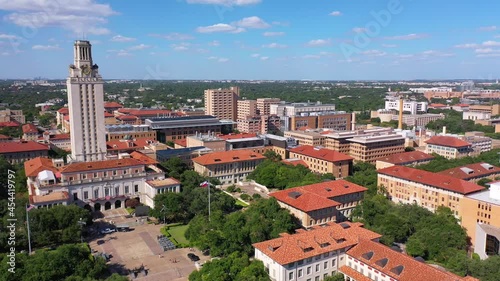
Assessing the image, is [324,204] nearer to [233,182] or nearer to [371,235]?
[371,235]

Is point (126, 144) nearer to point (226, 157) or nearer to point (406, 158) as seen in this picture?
point (226, 157)

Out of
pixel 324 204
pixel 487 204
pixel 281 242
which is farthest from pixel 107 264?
pixel 487 204

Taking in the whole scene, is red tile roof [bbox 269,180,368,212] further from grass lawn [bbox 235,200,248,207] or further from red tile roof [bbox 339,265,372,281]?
red tile roof [bbox 339,265,372,281]

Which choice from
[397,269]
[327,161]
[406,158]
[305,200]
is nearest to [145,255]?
[305,200]

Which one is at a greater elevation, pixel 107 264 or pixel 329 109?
pixel 329 109

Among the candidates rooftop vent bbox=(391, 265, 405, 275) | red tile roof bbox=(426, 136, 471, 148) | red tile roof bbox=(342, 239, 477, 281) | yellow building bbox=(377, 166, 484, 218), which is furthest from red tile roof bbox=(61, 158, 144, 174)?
red tile roof bbox=(426, 136, 471, 148)

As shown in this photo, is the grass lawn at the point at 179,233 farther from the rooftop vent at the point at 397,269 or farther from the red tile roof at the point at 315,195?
the rooftop vent at the point at 397,269
